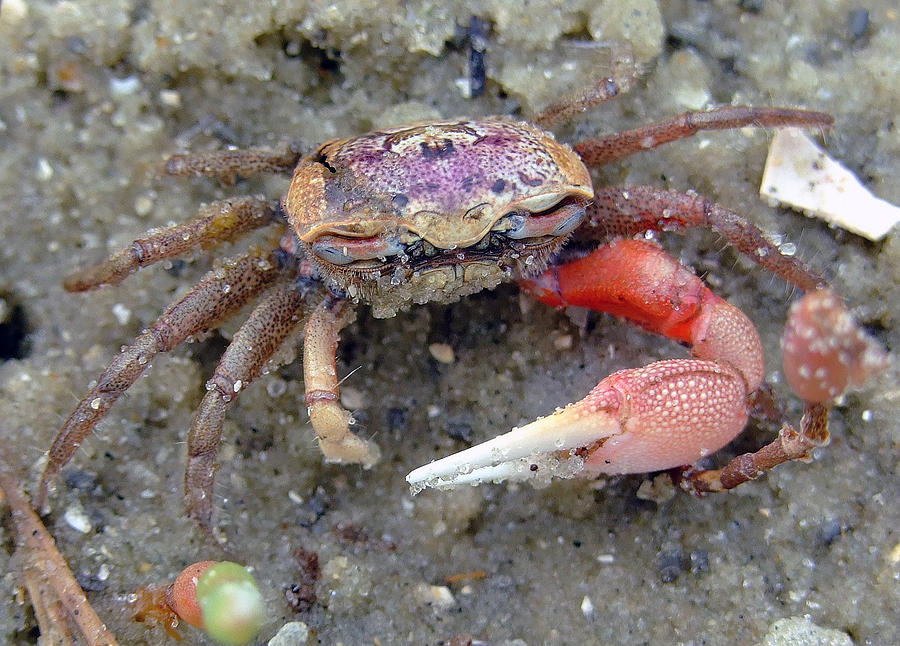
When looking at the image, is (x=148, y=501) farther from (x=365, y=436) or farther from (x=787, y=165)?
(x=787, y=165)

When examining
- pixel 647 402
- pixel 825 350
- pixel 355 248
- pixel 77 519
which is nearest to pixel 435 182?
pixel 355 248

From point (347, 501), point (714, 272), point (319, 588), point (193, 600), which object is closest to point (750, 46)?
point (714, 272)

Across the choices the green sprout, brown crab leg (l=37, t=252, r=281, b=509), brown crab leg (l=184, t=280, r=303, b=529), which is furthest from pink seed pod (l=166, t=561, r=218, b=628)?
brown crab leg (l=37, t=252, r=281, b=509)

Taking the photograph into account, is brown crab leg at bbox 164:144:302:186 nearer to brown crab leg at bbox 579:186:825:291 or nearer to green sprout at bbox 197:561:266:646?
brown crab leg at bbox 579:186:825:291

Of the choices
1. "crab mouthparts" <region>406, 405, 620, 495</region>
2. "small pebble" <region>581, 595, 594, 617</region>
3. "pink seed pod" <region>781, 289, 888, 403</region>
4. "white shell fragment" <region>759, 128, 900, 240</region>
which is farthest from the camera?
"white shell fragment" <region>759, 128, 900, 240</region>

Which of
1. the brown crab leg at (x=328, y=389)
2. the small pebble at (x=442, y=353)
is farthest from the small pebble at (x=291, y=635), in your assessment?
the small pebble at (x=442, y=353)
